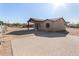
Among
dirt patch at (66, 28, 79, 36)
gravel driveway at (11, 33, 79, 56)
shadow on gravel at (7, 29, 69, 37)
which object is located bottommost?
gravel driveway at (11, 33, 79, 56)

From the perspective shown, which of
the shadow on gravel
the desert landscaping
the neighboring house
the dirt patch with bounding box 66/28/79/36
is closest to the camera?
the desert landscaping

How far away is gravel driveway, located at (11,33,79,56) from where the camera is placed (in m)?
4.05

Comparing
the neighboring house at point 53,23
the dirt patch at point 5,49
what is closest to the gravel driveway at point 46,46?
the dirt patch at point 5,49

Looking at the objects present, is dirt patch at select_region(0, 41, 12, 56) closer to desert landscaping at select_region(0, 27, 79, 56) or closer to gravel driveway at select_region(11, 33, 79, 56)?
desert landscaping at select_region(0, 27, 79, 56)

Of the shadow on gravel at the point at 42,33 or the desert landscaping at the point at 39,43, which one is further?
the shadow on gravel at the point at 42,33

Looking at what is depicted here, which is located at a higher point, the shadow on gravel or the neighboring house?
the neighboring house

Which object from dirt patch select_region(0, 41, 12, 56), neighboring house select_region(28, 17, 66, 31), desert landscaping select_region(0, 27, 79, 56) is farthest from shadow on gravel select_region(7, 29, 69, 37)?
dirt patch select_region(0, 41, 12, 56)

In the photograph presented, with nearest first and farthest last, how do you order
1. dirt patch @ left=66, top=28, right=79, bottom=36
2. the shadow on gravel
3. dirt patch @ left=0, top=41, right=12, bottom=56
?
dirt patch @ left=0, top=41, right=12, bottom=56 < dirt patch @ left=66, top=28, right=79, bottom=36 < the shadow on gravel

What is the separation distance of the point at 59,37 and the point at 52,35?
0.22m

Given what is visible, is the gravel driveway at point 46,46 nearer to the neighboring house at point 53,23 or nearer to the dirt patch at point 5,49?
the dirt patch at point 5,49

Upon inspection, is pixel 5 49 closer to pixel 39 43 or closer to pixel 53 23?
pixel 39 43

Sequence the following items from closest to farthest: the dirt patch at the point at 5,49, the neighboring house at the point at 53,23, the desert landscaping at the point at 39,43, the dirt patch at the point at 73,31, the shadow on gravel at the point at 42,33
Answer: the dirt patch at the point at 5,49 → the desert landscaping at the point at 39,43 → the dirt patch at the point at 73,31 → the neighboring house at the point at 53,23 → the shadow on gravel at the point at 42,33

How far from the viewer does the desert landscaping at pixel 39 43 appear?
4.09 metres

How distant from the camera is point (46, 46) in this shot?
176 inches
